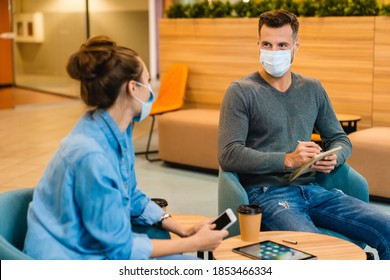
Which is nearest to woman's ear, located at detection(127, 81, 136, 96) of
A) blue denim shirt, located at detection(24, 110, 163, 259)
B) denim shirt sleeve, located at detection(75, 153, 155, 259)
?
blue denim shirt, located at detection(24, 110, 163, 259)

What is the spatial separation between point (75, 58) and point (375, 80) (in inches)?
170

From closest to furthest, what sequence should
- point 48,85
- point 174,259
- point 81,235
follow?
point 81,235, point 174,259, point 48,85

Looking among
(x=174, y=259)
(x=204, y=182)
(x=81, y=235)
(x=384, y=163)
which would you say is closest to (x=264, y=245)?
(x=174, y=259)

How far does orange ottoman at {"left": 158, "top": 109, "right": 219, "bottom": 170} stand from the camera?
6.61m

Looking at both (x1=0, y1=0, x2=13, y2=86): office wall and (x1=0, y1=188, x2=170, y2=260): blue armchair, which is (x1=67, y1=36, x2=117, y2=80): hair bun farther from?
(x1=0, y1=0, x2=13, y2=86): office wall

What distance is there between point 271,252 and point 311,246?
201mm

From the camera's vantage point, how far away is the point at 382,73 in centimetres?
610

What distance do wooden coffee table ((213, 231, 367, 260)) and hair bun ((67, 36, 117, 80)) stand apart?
34.1 inches

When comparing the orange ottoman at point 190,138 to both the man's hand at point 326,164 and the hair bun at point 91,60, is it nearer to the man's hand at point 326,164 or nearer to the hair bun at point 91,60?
the man's hand at point 326,164

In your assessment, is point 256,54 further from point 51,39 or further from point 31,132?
point 51,39

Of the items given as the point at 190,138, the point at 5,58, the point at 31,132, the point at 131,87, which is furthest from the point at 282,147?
the point at 5,58

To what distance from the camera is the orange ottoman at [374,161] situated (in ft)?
18.0

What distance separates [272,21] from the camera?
348cm

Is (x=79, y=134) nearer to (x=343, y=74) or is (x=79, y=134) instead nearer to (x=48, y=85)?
(x=343, y=74)
